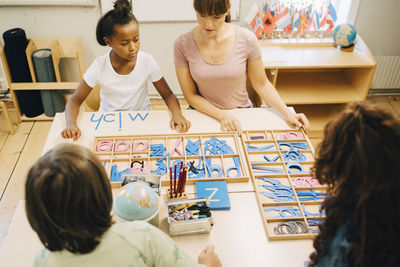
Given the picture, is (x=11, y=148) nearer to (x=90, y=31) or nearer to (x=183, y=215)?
(x=90, y=31)

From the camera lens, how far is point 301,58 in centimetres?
256

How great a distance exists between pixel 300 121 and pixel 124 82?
3.18 ft

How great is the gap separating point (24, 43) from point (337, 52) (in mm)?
2538

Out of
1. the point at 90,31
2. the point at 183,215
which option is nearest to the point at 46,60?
the point at 90,31

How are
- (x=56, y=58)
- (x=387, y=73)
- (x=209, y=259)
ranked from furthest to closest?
(x=387, y=73) < (x=56, y=58) < (x=209, y=259)

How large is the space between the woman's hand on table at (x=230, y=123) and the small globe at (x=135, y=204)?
680 mm

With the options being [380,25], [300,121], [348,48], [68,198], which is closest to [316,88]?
[348,48]

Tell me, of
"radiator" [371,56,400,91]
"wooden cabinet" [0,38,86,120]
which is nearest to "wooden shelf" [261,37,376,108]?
"radiator" [371,56,400,91]

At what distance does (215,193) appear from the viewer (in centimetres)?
125

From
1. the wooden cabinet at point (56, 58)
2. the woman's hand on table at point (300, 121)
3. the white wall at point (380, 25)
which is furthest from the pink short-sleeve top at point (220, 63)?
the white wall at point (380, 25)

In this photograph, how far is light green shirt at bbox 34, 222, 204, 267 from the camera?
0.77m

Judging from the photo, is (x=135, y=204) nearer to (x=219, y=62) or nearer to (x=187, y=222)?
(x=187, y=222)

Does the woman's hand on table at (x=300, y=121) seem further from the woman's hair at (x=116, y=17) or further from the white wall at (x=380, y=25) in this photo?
the white wall at (x=380, y=25)

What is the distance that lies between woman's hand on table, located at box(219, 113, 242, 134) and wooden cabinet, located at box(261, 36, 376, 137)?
0.92 metres
